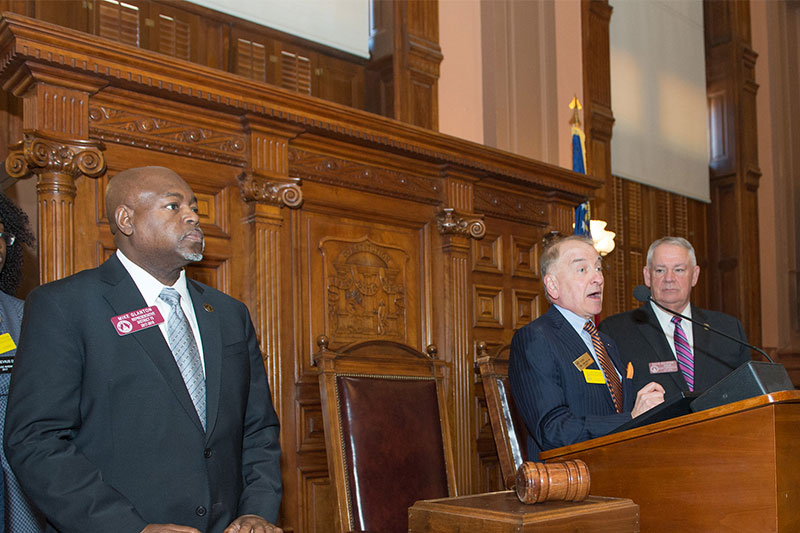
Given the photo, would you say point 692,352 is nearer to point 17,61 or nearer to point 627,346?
point 627,346

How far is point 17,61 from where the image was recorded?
260cm

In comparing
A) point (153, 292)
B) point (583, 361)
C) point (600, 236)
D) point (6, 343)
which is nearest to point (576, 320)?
point (583, 361)

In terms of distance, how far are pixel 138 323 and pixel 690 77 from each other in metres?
7.31

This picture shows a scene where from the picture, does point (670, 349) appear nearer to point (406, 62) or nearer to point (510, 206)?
point (510, 206)

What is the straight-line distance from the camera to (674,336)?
327 cm

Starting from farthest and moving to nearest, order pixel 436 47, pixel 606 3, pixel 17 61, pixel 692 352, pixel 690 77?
pixel 690 77
pixel 606 3
pixel 436 47
pixel 692 352
pixel 17 61

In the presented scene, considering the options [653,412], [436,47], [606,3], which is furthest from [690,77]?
[653,412]

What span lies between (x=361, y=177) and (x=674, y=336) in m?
1.52

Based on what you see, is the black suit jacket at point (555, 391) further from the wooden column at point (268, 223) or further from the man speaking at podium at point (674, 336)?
the wooden column at point (268, 223)

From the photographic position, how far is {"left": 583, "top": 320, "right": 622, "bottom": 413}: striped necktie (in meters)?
2.65

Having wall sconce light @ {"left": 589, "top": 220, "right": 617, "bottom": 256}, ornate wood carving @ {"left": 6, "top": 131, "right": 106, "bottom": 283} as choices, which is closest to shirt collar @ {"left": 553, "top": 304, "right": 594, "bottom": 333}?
ornate wood carving @ {"left": 6, "top": 131, "right": 106, "bottom": 283}

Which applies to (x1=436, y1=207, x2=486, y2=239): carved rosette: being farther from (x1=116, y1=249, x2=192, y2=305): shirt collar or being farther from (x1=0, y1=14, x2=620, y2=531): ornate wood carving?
(x1=116, y1=249, x2=192, y2=305): shirt collar

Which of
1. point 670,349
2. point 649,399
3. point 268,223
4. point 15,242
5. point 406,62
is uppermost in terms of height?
point 406,62

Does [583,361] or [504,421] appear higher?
[583,361]
